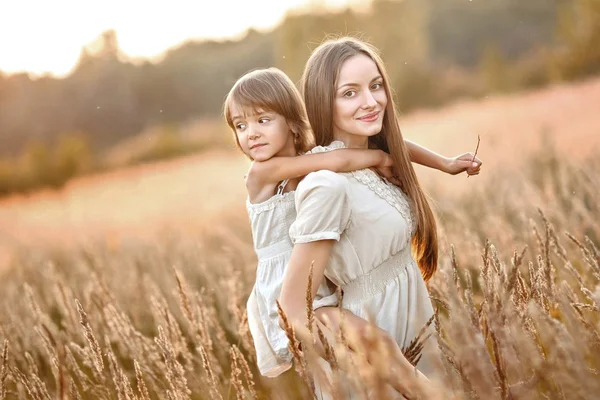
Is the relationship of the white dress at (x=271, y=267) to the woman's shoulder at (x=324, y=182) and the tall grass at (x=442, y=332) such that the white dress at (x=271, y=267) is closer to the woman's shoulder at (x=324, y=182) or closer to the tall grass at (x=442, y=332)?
the tall grass at (x=442, y=332)

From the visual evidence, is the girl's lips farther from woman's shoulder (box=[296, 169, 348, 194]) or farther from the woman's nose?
woman's shoulder (box=[296, 169, 348, 194])

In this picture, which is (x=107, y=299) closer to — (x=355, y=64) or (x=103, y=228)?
(x=355, y=64)

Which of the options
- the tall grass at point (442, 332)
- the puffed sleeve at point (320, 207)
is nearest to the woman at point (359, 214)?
the puffed sleeve at point (320, 207)

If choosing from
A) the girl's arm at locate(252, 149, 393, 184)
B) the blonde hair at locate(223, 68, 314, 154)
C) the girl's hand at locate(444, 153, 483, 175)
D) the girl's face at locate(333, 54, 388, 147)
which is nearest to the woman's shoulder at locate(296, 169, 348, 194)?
the girl's arm at locate(252, 149, 393, 184)

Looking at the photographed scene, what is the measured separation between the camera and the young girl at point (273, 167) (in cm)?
203

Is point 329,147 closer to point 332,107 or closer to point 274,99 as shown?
point 332,107

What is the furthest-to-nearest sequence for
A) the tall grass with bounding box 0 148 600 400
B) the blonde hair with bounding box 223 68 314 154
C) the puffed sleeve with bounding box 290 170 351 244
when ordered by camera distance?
the blonde hair with bounding box 223 68 314 154
the puffed sleeve with bounding box 290 170 351 244
the tall grass with bounding box 0 148 600 400

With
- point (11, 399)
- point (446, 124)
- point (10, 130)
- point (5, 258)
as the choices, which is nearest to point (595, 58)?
point (446, 124)

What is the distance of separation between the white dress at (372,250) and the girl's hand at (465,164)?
0.80 ft

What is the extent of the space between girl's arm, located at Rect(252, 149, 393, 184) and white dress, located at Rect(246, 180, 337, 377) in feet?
0.19

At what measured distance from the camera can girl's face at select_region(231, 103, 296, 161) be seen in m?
2.13

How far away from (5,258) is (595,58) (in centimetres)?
2349

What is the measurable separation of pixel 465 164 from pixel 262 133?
644 millimetres

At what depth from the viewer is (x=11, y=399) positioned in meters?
3.44
